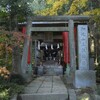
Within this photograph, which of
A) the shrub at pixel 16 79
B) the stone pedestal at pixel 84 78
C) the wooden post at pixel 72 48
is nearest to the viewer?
the shrub at pixel 16 79

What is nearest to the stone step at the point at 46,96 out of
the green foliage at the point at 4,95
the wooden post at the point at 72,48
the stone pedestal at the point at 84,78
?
the green foliage at the point at 4,95

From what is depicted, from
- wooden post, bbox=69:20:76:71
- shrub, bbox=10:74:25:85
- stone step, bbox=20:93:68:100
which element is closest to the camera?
stone step, bbox=20:93:68:100

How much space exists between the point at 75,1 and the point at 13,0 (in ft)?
17.7

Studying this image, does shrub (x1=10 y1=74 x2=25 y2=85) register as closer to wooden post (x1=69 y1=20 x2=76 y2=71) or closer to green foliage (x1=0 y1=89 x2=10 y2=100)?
green foliage (x1=0 y1=89 x2=10 y2=100)

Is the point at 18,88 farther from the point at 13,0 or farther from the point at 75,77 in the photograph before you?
the point at 13,0

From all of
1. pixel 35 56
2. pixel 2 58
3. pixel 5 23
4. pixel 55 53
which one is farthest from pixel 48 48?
pixel 2 58

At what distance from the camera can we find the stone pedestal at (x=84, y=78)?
13.1 m

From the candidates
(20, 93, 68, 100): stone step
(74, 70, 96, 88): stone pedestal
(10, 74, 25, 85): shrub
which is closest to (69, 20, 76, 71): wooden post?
(74, 70, 96, 88): stone pedestal

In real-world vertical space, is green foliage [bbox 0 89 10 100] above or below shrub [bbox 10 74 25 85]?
below

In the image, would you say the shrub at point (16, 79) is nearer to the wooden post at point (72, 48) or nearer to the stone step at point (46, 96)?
the stone step at point (46, 96)

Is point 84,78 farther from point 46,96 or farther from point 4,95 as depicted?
point 4,95

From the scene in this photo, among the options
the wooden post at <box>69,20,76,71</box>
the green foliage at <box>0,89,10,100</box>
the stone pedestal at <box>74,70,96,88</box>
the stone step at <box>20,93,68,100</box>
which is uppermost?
the wooden post at <box>69,20,76,71</box>

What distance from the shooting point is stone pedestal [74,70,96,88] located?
42.8 ft

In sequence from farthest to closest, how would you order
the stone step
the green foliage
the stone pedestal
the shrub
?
the stone pedestal < the shrub < the stone step < the green foliage
